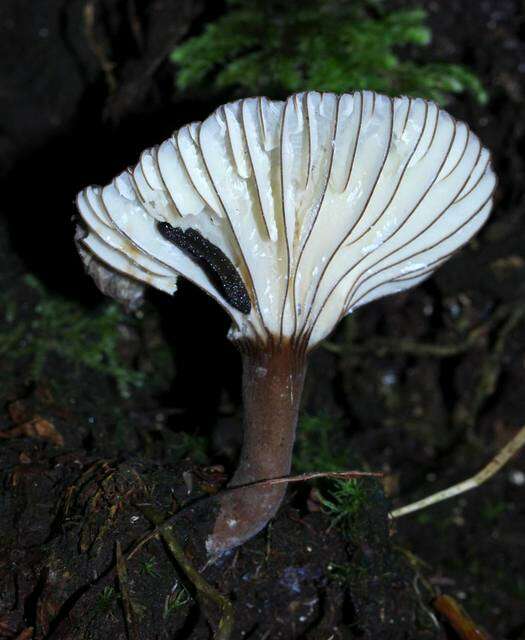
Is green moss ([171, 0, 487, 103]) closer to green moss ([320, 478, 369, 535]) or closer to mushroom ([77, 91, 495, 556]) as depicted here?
mushroom ([77, 91, 495, 556])

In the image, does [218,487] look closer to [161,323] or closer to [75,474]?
[75,474]

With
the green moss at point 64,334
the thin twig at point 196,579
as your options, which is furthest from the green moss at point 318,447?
the thin twig at point 196,579

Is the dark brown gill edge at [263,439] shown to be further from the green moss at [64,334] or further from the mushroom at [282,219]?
the green moss at [64,334]

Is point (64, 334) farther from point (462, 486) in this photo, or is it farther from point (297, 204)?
point (462, 486)

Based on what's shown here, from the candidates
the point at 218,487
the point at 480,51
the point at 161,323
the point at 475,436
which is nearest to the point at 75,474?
the point at 218,487

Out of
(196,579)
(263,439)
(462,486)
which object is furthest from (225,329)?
(196,579)
